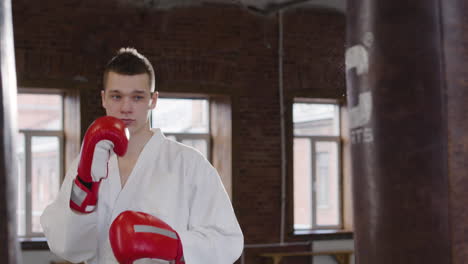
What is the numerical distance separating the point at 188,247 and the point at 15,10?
199 inches

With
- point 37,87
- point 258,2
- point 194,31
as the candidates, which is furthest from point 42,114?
point 258,2

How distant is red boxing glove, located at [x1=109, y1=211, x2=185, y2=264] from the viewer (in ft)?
6.17

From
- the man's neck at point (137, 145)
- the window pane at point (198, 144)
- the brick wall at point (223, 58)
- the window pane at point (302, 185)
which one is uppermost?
the brick wall at point (223, 58)

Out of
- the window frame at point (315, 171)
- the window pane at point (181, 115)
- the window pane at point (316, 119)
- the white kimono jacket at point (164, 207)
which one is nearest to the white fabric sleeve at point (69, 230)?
the white kimono jacket at point (164, 207)

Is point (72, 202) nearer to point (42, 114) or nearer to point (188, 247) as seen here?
point (188, 247)

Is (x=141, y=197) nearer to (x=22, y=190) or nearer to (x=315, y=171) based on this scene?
(x=22, y=190)

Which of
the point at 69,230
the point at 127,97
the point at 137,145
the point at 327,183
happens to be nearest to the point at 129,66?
the point at 127,97

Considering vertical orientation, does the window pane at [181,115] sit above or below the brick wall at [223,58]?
below

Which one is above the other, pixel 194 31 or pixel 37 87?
pixel 194 31

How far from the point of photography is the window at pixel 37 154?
268 inches

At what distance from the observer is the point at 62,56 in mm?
6648

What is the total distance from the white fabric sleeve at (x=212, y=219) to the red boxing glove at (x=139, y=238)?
7.4 inches

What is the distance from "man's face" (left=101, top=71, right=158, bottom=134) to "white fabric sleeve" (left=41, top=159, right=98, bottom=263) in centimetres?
27

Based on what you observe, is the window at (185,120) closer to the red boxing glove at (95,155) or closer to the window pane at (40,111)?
the window pane at (40,111)
